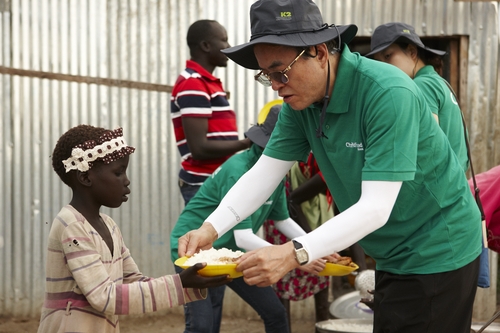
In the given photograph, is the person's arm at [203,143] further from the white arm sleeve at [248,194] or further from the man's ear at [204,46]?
the white arm sleeve at [248,194]

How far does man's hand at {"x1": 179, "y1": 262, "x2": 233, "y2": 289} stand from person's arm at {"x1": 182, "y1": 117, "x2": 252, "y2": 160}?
7.15 ft

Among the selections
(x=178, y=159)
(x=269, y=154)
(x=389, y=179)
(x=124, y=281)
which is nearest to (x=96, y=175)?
(x=124, y=281)

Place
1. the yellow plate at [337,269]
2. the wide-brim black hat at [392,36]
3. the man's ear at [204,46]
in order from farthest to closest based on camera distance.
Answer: the man's ear at [204,46] < the wide-brim black hat at [392,36] < the yellow plate at [337,269]

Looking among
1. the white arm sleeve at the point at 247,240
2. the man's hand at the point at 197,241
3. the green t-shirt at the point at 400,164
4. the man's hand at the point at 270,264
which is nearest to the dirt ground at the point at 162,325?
the white arm sleeve at the point at 247,240

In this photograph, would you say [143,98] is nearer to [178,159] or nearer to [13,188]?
[178,159]

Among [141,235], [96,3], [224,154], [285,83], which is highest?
[96,3]

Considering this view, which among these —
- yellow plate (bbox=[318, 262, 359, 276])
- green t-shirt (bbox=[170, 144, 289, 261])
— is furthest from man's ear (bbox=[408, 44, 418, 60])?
yellow plate (bbox=[318, 262, 359, 276])

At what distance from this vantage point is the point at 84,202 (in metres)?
3.32

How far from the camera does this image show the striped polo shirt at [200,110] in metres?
5.22

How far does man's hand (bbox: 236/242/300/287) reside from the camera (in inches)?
104

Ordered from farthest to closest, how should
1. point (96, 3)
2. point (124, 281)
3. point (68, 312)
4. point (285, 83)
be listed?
point (96, 3), point (124, 281), point (68, 312), point (285, 83)

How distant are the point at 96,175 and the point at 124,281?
0.52 meters

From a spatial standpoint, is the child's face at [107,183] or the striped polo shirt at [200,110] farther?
the striped polo shirt at [200,110]

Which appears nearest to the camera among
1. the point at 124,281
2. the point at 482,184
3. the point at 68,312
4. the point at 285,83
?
the point at 285,83
